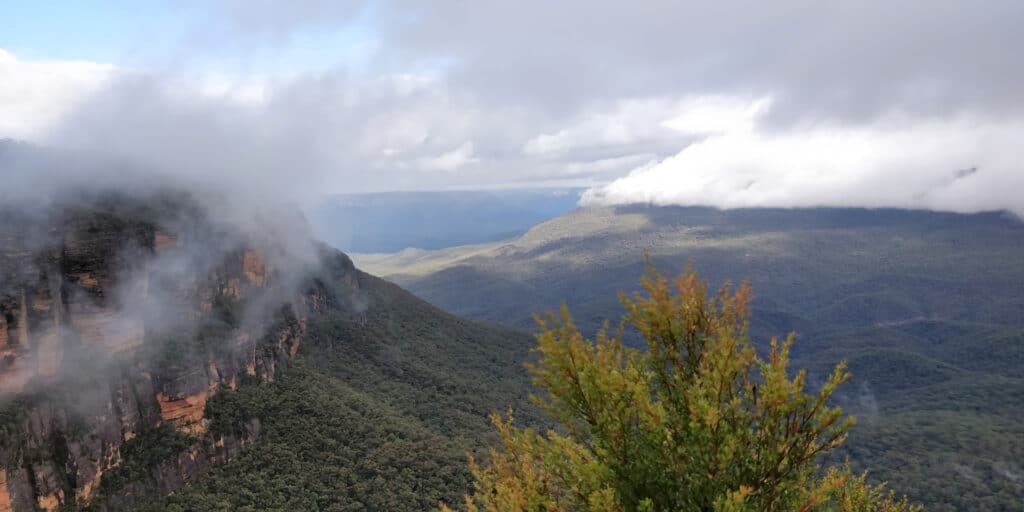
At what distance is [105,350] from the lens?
44.9 m

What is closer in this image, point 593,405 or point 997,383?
point 593,405

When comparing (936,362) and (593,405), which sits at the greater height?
(593,405)

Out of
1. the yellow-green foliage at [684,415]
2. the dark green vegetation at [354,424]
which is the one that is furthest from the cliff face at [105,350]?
the yellow-green foliage at [684,415]

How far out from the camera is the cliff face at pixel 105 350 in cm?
3794

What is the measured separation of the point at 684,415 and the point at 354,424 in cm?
5754

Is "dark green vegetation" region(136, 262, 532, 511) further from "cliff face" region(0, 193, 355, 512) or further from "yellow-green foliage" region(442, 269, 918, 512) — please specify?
"yellow-green foliage" region(442, 269, 918, 512)

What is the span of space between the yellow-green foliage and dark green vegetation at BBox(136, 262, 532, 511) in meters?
45.1

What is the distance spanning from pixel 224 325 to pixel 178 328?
5.69 m

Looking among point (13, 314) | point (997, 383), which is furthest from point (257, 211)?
point (997, 383)

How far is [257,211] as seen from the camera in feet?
274

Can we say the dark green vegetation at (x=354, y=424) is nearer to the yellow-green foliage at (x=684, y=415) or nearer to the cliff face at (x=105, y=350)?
the cliff face at (x=105, y=350)

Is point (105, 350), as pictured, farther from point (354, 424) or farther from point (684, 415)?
point (684, 415)

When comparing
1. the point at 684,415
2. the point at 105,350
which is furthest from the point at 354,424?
the point at 684,415

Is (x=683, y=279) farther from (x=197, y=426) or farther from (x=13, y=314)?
(x=197, y=426)
